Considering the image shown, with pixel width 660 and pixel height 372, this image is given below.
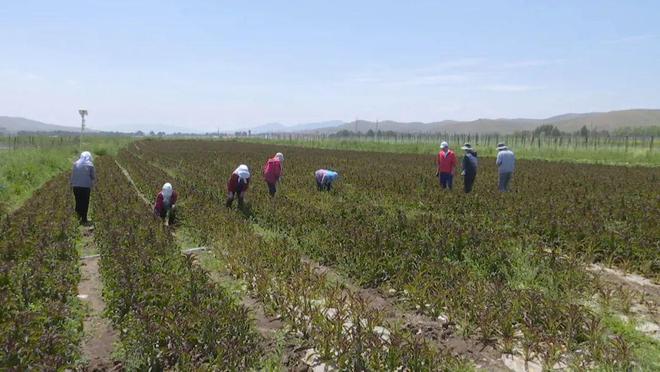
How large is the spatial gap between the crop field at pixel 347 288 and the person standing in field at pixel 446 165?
2.23m

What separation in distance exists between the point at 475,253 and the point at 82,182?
8304mm

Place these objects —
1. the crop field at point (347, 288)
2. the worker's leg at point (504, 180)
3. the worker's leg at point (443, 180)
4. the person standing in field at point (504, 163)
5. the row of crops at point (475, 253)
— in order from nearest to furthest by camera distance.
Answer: the crop field at point (347, 288), the row of crops at point (475, 253), the person standing in field at point (504, 163), the worker's leg at point (504, 180), the worker's leg at point (443, 180)

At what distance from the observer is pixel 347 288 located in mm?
5078

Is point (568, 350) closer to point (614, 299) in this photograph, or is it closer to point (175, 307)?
point (614, 299)

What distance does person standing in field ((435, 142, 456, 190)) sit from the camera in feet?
40.5

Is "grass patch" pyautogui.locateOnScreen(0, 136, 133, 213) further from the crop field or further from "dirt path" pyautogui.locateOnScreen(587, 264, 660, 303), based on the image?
"dirt path" pyautogui.locateOnScreen(587, 264, 660, 303)

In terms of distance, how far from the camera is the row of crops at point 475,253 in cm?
451

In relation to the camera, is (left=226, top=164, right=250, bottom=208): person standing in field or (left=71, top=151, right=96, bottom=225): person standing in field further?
(left=226, top=164, right=250, bottom=208): person standing in field

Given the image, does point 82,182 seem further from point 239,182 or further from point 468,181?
point 468,181

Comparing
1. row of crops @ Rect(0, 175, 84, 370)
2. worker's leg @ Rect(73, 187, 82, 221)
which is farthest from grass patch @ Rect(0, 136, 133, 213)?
row of crops @ Rect(0, 175, 84, 370)

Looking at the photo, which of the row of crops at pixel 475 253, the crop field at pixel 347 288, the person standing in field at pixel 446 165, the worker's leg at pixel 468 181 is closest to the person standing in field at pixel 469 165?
the worker's leg at pixel 468 181

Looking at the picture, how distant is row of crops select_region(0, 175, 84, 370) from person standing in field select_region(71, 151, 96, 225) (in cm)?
93

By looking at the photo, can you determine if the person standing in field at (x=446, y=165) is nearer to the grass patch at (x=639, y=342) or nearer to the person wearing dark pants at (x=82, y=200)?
the grass patch at (x=639, y=342)

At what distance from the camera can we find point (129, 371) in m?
3.86
